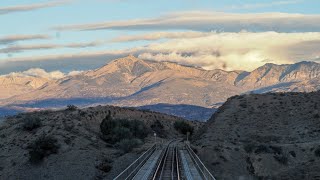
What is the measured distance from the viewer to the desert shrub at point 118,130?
4090 inches

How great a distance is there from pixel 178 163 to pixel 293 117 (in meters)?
40.9

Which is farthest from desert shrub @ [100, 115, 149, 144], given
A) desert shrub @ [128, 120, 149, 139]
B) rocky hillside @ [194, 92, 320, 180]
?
rocky hillside @ [194, 92, 320, 180]

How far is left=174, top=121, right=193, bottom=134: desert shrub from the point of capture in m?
154

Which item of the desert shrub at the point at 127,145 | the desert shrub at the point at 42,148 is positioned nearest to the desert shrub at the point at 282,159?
the desert shrub at the point at 127,145

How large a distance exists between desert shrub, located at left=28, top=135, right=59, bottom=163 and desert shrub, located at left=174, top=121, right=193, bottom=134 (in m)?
67.8

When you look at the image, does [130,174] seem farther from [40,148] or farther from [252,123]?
[252,123]

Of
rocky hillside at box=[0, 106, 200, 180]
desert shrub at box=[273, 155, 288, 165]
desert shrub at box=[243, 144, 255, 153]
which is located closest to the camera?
rocky hillside at box=[0, 106, 200, 180]

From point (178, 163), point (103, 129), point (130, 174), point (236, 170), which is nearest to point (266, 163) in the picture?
point (236, 170)

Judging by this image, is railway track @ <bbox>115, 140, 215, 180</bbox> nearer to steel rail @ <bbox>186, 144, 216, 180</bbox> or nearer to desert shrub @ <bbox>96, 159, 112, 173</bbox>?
steel rail @ <bbox>186, 144, 216, 180</bbox>

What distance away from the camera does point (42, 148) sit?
85688 mm

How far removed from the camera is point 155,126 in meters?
147

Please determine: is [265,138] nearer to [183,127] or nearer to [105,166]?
[105,166]

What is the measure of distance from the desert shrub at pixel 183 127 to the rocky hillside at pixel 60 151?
4335 centimetres

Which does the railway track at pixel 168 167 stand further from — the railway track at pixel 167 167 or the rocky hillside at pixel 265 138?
the rocky hillside at pixel 265 138
